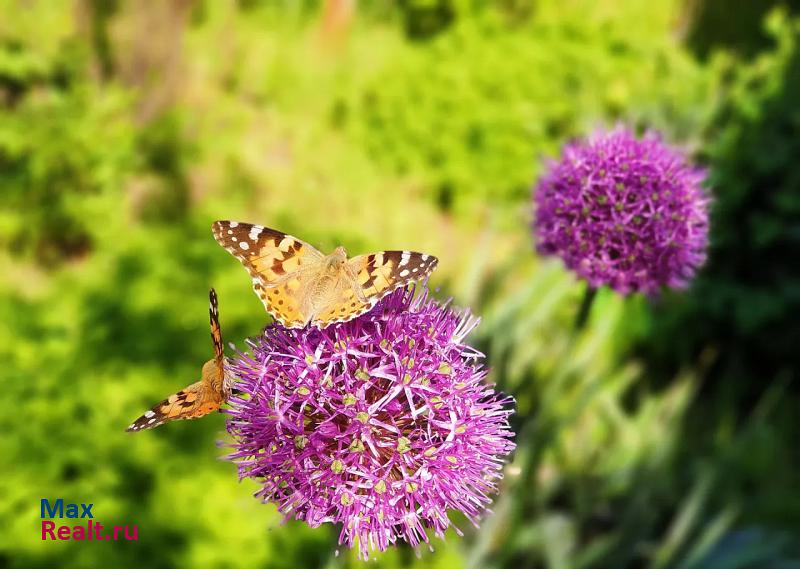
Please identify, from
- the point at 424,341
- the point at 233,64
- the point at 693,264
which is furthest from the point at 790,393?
the point at 233,64

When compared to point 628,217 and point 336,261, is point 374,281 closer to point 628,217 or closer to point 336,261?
point 336,261

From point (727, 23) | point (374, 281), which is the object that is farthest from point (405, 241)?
point (727, 23)

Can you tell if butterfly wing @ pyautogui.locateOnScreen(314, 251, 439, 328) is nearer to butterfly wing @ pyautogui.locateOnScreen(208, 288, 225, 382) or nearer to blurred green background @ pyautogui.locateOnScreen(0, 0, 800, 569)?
butterfly wing @ pyautogui.locateOnScreen(208, 288, 225, 382)

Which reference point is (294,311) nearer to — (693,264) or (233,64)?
(693,264)

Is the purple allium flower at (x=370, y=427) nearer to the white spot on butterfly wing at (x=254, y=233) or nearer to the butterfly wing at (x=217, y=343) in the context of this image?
the butterfly wing at (x=217, y=343)

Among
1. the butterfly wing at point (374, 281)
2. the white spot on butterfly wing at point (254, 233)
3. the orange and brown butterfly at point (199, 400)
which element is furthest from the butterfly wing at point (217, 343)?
the white spot on butterfly wing at point (254, 233)

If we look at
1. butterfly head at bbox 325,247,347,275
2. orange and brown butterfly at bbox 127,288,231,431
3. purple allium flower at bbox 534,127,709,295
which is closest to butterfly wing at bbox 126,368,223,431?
orange and brown butterfly at bbox 127,288,231,431
